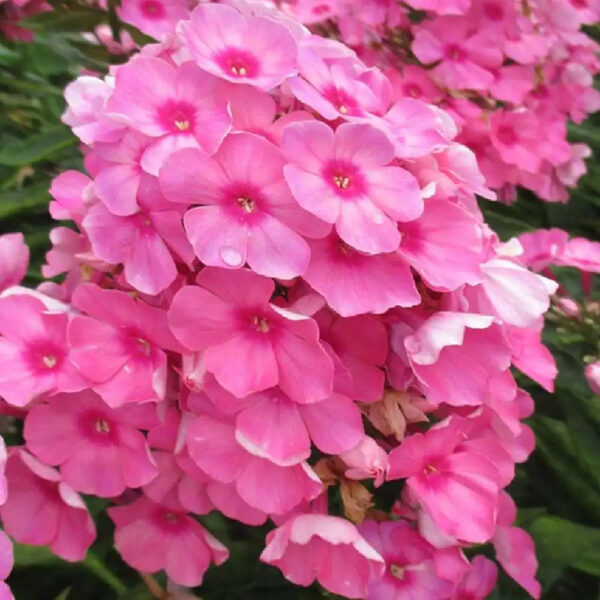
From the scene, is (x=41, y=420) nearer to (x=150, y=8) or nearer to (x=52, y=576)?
(x=52, y=576)

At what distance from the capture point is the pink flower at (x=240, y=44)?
54 cm

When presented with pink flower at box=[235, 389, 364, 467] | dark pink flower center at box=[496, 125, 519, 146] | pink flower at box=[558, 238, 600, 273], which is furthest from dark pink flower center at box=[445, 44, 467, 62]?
pink flower at box=[235, 389, 364, 467]

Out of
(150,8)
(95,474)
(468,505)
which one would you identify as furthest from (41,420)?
(150,8)

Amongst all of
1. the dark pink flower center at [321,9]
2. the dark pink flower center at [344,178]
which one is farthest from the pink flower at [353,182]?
the dark pink flower center at [321,9]

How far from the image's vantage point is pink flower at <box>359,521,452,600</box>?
2.04ft

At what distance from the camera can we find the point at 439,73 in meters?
1.04

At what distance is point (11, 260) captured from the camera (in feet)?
2.15

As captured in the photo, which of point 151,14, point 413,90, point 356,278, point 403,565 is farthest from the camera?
point 413,90

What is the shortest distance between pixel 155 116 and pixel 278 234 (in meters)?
0.12

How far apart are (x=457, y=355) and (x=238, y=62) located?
25cm

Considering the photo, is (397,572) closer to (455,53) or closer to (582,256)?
(582,256)

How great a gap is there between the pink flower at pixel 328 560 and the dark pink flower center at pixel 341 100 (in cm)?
28

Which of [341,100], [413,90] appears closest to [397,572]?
[341,100]

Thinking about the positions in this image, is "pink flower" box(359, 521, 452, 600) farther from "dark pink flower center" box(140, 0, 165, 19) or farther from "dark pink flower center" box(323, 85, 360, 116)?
"dark pink flower center" box(140, 0, 165, 19)
